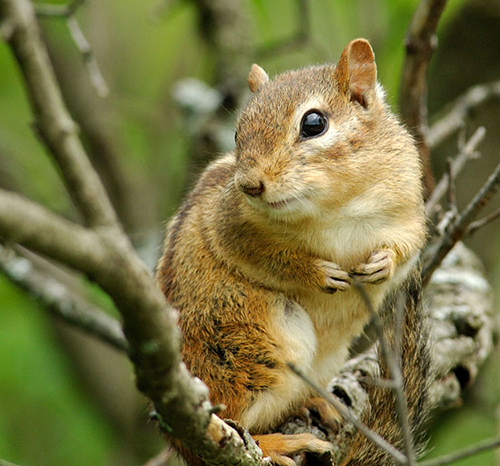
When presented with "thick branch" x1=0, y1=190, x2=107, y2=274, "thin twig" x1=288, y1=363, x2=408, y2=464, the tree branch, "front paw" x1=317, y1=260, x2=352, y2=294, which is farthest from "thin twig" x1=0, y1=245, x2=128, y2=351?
"thick branch" x1=0, y1=190, x2=107, y2=274

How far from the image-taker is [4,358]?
6.73 metres

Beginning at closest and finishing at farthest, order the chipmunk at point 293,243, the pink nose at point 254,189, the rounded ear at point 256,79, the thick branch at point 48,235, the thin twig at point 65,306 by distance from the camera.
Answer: the thick branch at point 48,235, the pink nose at point 254,189, the chipmunk at point 293,243, the rounded ear at point 256,79, the thin twig at point 65,306

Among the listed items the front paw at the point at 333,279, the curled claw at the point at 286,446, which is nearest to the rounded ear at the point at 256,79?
the front paw at the point at 333,279

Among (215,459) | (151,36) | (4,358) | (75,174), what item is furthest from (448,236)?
(151,36)

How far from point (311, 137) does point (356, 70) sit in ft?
1.87

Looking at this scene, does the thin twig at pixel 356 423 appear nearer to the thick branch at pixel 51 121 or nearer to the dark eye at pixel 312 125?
the thick branch at pixel 51 121

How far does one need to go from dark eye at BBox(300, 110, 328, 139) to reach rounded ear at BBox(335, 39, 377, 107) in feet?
0.95

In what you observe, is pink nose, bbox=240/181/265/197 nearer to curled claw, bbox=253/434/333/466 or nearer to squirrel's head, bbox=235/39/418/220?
squirrel's head, bbox=235/39/418/220

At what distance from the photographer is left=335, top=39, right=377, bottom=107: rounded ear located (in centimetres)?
345

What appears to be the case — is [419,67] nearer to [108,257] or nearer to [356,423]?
[356,423]

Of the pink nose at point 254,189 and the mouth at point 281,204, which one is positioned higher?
the pink nose at point 254,189

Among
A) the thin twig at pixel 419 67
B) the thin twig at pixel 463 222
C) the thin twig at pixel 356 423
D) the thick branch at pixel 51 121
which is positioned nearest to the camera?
the thick branch at pixel 51 121

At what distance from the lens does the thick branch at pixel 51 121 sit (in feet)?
5.71

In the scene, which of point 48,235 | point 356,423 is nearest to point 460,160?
point 356,423
